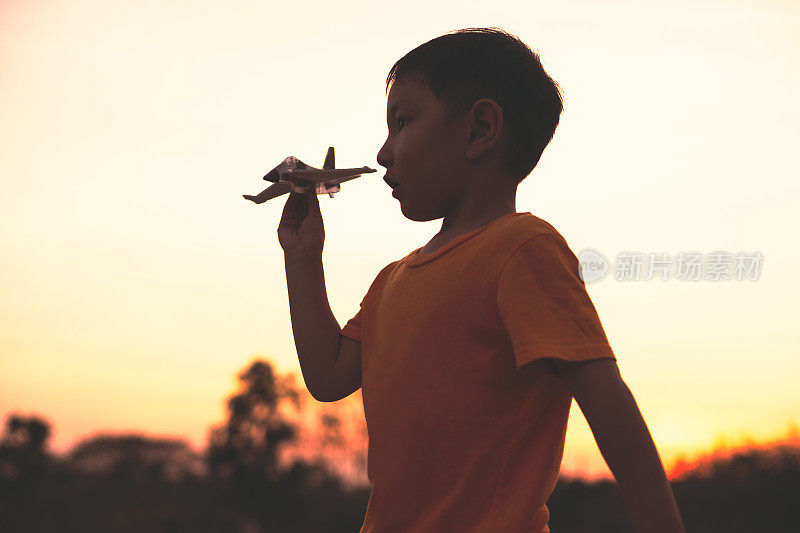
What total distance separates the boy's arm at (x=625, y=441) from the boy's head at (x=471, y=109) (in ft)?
2.19

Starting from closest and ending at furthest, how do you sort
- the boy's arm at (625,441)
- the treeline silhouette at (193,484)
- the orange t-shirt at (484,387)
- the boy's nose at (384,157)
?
the boy's arm at (625,441), the orange t-shirt at (484,387), the boy's nose at (384,157), the treeline silhouette at (193,484)

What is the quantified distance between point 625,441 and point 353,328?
0.97 metres

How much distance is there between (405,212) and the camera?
85.1 inches

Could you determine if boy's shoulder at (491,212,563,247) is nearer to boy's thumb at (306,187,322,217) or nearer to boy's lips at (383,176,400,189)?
boy's lips at (383,176,400,189)

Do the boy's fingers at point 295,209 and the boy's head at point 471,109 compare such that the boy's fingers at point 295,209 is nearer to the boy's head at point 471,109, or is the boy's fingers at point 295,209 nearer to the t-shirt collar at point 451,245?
the boy's head at point 471,109

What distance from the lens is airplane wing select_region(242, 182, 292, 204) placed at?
2248mm

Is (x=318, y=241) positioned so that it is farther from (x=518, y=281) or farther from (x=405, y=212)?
(x=518, y=281)

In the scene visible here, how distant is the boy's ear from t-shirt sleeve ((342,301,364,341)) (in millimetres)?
604

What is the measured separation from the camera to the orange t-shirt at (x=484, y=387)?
1693 mm

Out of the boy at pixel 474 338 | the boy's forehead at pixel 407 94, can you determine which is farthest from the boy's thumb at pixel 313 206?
the boy's forehead at pixel 407 94

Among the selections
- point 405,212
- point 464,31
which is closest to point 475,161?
point 405,212

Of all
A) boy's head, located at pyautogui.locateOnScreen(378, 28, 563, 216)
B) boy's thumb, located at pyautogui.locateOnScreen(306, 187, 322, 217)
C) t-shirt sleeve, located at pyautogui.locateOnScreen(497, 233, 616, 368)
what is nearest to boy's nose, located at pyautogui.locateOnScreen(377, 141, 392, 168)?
boy's head, located at pyautogui.locateOnScreen(378, 28, 563, 216)

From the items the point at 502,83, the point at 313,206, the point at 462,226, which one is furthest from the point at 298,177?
the point at 502,83

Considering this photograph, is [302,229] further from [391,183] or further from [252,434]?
[252,434]
